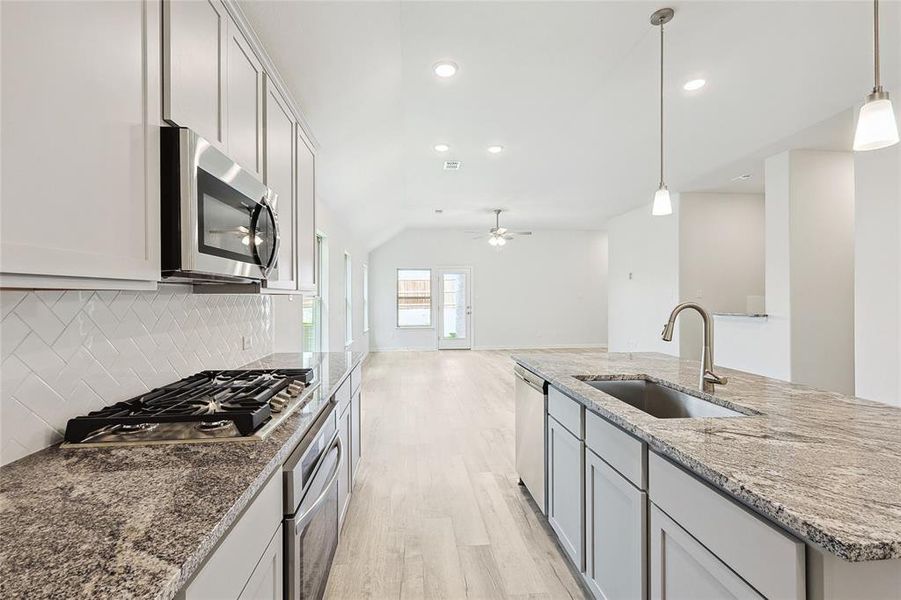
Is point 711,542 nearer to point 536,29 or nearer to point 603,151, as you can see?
point 536,29

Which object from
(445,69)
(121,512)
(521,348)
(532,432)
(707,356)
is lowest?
(521,348)

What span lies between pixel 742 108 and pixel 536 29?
228cm

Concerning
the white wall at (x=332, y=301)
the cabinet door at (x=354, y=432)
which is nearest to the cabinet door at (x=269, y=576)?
the cabinet door at (x=354, y=432)

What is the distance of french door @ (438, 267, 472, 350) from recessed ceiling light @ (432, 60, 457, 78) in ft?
24.3

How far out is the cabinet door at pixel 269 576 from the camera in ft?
3.35

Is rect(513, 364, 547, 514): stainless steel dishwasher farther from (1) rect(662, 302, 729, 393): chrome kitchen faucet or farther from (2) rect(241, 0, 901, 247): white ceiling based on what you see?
(2) rect(241, 0, 901, 247): white ceiling

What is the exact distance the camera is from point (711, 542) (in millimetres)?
1055

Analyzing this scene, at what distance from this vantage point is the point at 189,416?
128 cm

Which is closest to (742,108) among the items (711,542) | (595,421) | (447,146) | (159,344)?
(447,146)

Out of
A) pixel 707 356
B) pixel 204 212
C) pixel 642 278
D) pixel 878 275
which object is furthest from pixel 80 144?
pixel 642 278

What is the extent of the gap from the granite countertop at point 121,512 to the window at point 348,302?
→ 18.9 ft

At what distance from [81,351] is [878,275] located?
16.1ft

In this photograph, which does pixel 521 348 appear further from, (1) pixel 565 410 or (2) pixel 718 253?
(1) pixel 565 410

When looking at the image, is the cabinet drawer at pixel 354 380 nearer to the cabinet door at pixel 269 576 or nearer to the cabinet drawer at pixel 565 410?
the cabinet drawer at pixel 565 410
